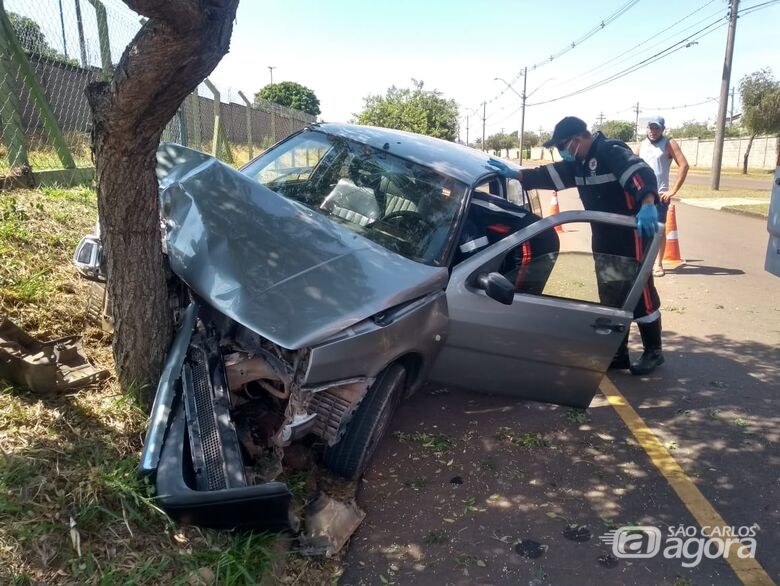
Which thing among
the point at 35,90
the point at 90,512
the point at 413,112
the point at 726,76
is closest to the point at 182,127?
the point at 35,90

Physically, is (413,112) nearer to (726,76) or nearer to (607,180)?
(726,76)

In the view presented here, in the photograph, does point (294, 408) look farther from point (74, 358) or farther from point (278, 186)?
point (278, 186)

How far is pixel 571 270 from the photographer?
389cm

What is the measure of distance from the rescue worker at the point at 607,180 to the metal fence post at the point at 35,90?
4.23 metres

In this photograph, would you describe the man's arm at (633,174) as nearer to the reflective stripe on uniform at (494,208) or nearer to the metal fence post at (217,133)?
the reflective stripe on uniform at (494,208)

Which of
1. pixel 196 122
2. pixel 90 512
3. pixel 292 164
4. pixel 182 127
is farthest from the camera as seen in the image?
pixel 196 122

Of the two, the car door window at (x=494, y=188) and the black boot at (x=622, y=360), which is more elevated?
the car door window at (x=494, y=188)

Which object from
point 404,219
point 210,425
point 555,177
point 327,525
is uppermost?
point 555,177

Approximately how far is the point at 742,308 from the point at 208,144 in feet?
27.8

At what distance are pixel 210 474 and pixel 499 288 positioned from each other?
Result: 186 cm

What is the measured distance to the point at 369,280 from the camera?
3.23m

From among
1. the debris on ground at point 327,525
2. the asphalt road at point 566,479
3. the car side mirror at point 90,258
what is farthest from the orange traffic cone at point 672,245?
the car side mirror at point 90,258

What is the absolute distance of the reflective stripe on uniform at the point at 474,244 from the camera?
156 inches

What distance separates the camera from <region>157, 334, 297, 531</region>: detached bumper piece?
237cm
